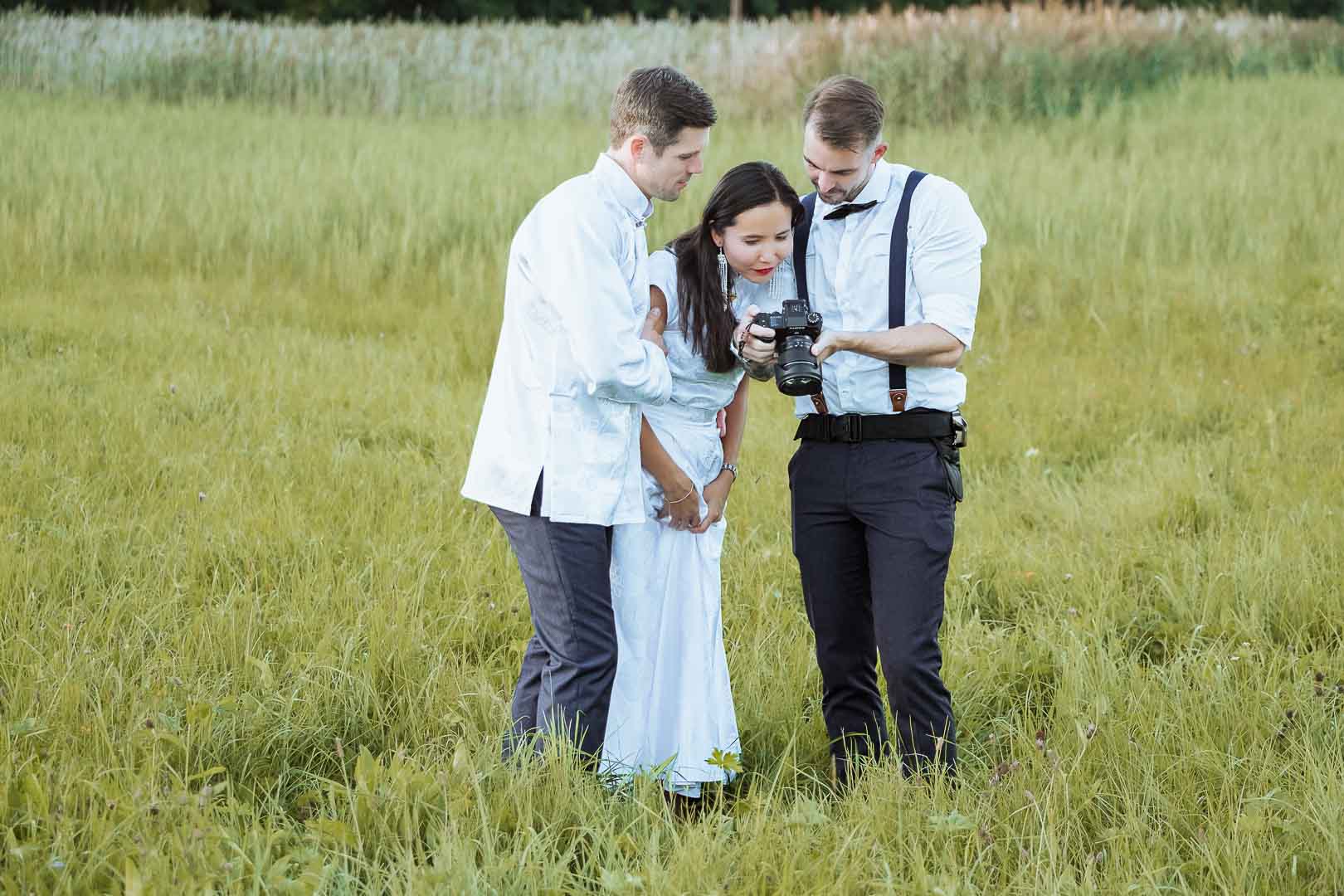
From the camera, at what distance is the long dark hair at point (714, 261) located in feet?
10.4

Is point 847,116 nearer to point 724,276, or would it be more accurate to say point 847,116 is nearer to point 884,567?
point 724,276

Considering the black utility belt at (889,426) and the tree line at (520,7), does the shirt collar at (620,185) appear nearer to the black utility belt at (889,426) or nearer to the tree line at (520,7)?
the black utility belt at (889,426)

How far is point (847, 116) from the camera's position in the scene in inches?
125

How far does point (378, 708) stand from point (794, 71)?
48.7ft

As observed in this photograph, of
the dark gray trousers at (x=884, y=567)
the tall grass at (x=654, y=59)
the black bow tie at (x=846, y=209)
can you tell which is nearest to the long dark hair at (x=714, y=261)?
the black bow tie at (x=846, y=209)

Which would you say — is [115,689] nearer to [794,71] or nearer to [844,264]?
[844,264]

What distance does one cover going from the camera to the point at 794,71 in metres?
17.1

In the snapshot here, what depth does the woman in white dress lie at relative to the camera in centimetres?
323

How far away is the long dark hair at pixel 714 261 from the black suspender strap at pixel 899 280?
27 centimetres

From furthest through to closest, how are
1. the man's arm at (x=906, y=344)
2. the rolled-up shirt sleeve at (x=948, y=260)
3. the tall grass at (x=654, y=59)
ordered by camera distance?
1. the tall grass at (x=654, y=59)
2. the rolled-up shirt sleeve at (x=948, y=260)
3. the man's arm at (x=906, y=344)

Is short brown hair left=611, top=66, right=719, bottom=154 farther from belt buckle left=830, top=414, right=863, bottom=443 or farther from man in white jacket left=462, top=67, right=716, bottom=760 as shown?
belt buckle left=830, top=414, right=863, bottom=443

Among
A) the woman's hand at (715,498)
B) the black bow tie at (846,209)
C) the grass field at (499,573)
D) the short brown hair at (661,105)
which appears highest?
the short brown hair at (661,105)

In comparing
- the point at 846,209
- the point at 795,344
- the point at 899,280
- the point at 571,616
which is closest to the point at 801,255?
the point at 846,209

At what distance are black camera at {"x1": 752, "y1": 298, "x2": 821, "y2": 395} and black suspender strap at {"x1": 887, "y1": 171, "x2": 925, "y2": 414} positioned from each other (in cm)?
28
